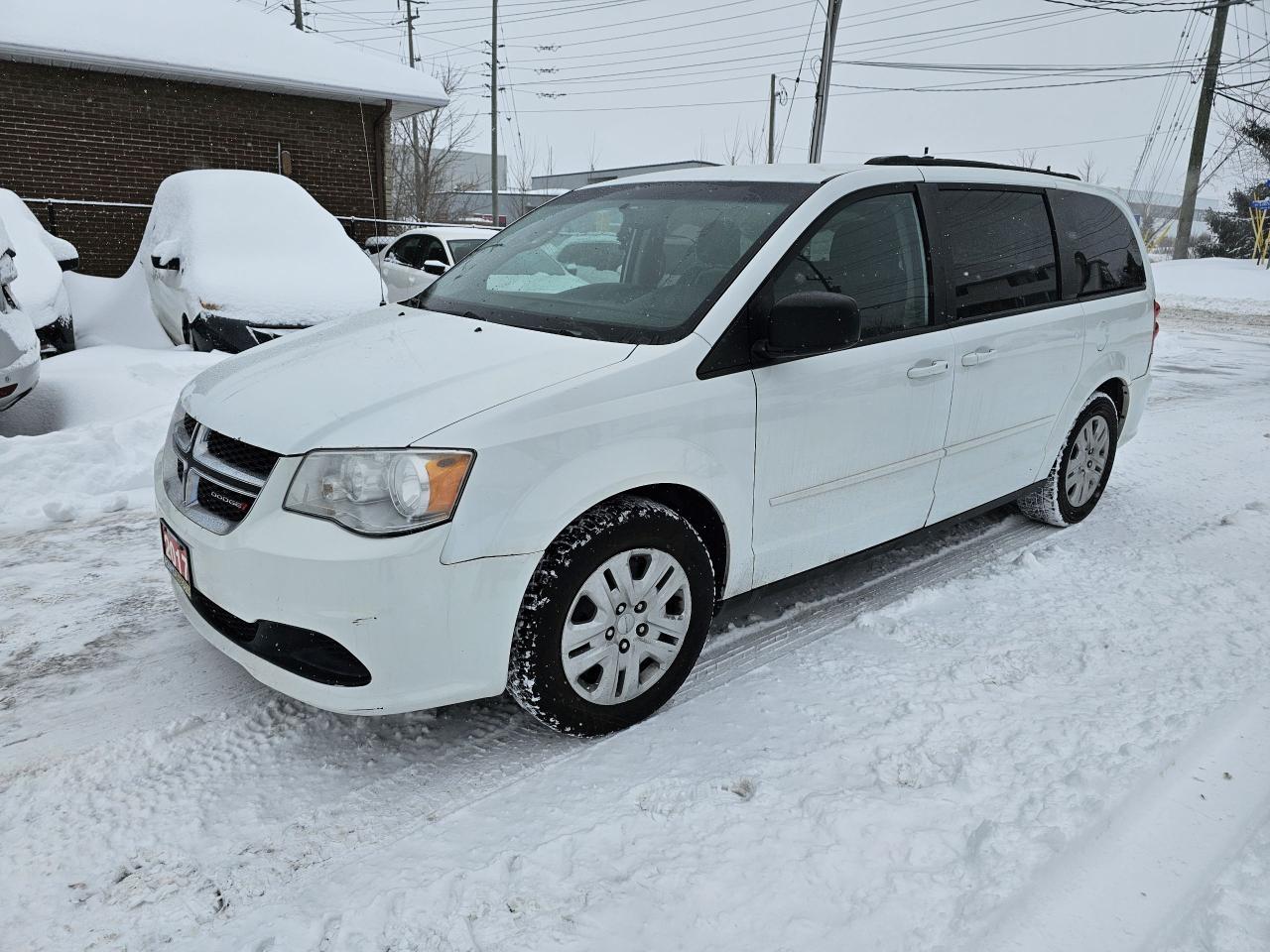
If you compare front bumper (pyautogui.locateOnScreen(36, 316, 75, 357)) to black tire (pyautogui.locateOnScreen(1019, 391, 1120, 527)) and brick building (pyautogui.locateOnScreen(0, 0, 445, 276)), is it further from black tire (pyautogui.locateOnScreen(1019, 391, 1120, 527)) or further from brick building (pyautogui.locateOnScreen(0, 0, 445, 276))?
black tire (pyautogui.locateOnScreen(1019, 391, 1120, 527))

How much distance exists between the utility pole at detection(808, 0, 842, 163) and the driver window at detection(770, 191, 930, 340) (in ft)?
55.1

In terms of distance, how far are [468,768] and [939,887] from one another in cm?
132

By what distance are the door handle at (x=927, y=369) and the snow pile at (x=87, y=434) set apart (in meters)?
3.96

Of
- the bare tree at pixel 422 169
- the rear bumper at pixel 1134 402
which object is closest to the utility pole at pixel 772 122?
the bare tree at pixel 422 169

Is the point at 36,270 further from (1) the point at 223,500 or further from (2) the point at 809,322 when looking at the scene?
(2) the point at 809,322

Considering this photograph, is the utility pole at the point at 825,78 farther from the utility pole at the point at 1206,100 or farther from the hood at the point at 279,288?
the utility pole at the point at 1206,100

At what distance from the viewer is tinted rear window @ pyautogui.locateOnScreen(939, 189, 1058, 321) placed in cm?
374

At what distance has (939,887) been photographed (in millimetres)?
2240

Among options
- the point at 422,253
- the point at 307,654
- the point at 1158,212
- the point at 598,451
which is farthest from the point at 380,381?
the point at 1158,212

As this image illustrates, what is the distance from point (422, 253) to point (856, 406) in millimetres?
8949

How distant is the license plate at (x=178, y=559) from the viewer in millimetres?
2749

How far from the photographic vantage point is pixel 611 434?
263 cm

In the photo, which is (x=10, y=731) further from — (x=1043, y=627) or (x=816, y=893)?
(x=1043, y=627)

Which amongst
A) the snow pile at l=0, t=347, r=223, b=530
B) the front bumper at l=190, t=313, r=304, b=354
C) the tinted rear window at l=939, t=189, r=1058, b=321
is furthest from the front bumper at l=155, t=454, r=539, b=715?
the front bumper at l=190, t=313, r=304, b=354
